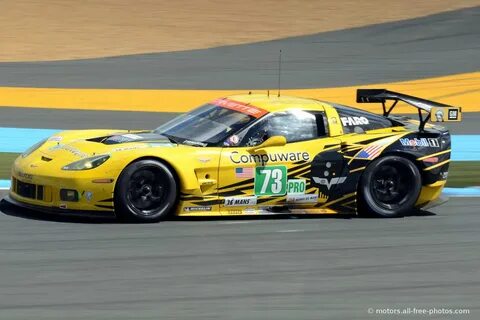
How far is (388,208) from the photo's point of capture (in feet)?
31.2

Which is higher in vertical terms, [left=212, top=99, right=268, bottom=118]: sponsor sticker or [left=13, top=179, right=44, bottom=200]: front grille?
[left=212, top=99, right=268, bottom=118]: sponsor sticker

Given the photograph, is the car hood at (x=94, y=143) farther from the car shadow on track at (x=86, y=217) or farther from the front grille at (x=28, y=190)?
the car shadow on track at (x=86, y=217)

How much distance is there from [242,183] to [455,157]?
5668mm

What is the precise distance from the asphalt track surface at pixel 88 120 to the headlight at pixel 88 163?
6.50 metres

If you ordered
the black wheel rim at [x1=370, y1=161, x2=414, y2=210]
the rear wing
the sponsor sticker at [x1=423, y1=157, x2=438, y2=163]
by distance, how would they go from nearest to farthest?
1. the black wheel rim at [x1=370, y1=161, x2=414, y2=210]
2. the sponsor sticker at [x1=423, y1=157, x2=438, y2=163]
3. the rear wing

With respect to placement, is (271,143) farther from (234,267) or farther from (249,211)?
(234,267)

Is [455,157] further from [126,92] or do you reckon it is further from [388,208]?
[126,92]

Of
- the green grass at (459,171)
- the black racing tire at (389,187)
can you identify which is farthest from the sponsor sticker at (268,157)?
the green grass at (459,171)

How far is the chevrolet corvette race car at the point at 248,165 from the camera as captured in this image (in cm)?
856

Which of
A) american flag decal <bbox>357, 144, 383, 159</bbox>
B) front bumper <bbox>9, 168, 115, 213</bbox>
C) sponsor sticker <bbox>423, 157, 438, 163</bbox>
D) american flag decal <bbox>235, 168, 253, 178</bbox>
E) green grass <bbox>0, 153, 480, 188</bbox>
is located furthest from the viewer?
green grass <bbox>0, 153, 480, 188</bbox>

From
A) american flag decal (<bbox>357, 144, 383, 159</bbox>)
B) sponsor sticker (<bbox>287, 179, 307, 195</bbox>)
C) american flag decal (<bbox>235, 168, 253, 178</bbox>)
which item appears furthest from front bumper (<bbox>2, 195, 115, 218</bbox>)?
american flag decal (<bbox>357, 144, 383, 159</bbox>)

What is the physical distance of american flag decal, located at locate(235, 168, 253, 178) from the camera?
888 cm

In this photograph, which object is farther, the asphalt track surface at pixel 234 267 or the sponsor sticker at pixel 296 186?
the sponsor sticker at pixel 296 186

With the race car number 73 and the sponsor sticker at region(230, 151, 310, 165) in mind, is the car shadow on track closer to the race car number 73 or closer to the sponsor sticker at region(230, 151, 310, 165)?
the race car number 73
